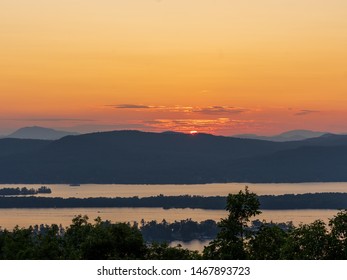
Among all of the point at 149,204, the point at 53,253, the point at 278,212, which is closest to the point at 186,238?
the point at 278,212

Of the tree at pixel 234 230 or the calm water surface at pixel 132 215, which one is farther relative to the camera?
the calm water surface at pixel 132 215

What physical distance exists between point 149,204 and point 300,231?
166978 millimetres

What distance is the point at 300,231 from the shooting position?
3403 centimetres

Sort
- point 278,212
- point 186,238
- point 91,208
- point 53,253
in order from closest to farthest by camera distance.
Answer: point 53,253, point 186,238, point 278,212, point 91,208

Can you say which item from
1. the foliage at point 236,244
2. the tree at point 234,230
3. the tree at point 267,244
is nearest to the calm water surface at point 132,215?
the foliage at point 236,244

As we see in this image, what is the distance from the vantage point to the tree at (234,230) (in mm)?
33781

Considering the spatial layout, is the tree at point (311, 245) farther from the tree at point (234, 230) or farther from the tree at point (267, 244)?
the tree at point (234, 230)

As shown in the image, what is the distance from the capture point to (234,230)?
3441 cm

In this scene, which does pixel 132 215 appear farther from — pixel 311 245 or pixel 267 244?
pixel 311 245

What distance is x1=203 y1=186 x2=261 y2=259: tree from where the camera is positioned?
33.8 metres

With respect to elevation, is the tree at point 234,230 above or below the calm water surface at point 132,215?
above

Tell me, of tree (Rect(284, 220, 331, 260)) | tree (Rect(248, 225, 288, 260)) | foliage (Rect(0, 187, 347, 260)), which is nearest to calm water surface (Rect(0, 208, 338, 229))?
foliage (Rect(0, 187, 347, 260))

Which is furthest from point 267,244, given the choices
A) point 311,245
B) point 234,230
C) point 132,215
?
point 132,215

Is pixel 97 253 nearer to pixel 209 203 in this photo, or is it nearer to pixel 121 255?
pixel 121 255
